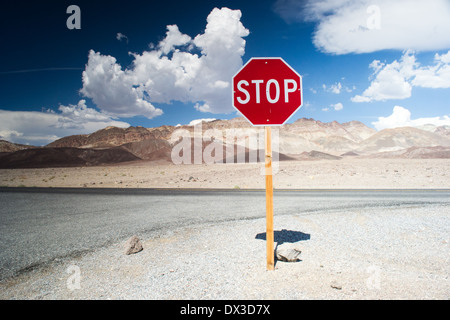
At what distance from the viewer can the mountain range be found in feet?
240

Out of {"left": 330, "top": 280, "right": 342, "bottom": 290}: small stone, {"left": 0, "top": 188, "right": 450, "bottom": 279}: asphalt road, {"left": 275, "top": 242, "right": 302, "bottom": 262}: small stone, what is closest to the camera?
{"left": 330, "top": 280, "right": 342, "bottom": 290}: small stone

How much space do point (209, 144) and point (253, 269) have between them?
78663 millimetres

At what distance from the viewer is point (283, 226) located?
650 centimetres

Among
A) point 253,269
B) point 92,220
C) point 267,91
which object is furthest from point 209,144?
point 267,91

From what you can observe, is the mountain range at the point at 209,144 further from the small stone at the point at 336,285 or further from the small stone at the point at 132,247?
the small stone at the point at 336,285

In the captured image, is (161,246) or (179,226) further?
(179,226)

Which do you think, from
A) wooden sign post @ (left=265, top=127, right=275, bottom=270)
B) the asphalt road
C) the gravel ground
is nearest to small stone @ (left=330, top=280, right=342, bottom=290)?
the gravel ground

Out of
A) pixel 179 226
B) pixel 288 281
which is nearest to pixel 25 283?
pixel 179 226

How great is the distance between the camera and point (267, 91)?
365 cm

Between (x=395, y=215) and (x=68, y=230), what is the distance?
356 inches

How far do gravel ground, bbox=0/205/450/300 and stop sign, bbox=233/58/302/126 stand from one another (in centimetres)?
224

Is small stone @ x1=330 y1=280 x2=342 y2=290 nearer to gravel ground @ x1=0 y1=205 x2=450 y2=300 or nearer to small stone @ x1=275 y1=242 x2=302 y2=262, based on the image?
gravel ground @ x1=0 y1=205 x2=450 y2=300

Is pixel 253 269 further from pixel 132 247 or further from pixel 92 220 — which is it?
pixel 92 220
